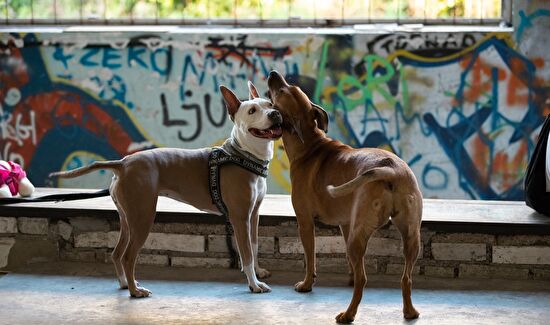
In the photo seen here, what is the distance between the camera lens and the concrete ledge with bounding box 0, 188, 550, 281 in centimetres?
440

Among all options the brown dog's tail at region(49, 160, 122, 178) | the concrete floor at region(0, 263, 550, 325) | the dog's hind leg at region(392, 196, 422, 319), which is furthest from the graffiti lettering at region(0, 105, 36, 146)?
the dog's hind leg at region(392, 196, 422, 319)

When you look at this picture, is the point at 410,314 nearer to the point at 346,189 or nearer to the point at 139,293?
the point at 346,189

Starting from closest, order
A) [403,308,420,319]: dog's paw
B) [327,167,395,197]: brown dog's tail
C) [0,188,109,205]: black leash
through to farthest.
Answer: [327,167,395,197]: brown dog's tail → [403,308,420,319]: dog's paw → [0,188,109,205]: black leash

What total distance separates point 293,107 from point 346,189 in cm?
70

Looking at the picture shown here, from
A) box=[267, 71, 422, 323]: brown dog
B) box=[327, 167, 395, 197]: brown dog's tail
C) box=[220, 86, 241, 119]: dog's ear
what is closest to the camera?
box=[327, 167, 395, 197]: brown dog's tail

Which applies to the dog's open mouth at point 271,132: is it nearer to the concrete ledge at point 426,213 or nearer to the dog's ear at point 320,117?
the dog's ear at point 320,117

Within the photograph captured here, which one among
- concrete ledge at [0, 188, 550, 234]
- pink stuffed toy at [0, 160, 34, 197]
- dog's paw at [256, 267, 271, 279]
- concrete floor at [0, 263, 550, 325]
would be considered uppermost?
pink stuffed toy at [0, 160, 34, 197]

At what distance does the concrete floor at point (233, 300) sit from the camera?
382cm

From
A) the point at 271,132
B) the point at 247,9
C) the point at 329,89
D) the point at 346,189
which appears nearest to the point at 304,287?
the point at 271,132

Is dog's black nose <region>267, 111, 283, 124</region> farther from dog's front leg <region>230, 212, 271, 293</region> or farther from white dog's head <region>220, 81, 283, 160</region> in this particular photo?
dog's front leg <region>230, 212, 271, 293</region>

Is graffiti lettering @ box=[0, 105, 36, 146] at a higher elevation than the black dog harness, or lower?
lower

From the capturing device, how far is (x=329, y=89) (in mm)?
7492

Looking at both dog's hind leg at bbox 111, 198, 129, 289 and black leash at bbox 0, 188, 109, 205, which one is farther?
black leash at bbox 0, 188, 109, 205

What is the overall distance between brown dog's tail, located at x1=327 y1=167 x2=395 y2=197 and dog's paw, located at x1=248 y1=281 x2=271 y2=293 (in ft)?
2.87
